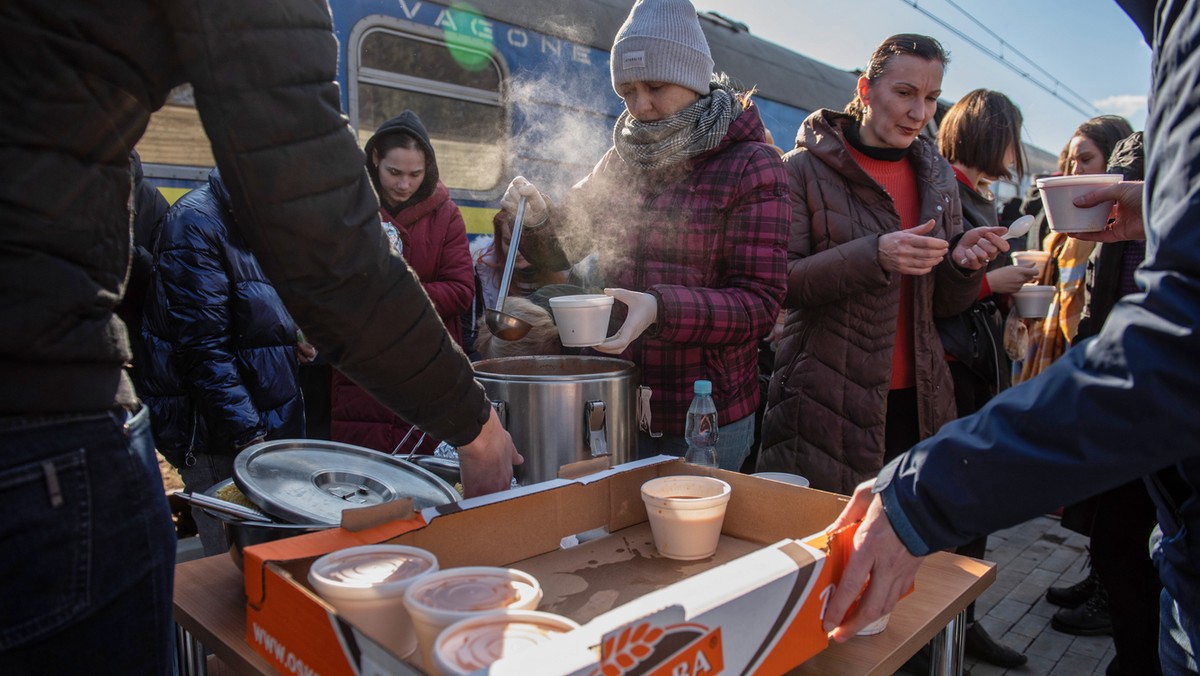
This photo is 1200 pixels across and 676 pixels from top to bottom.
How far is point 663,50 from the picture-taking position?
2441 millimetres

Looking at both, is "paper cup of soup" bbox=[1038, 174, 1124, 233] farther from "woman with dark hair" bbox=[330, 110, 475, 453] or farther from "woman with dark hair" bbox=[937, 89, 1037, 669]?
"woman with dark hair" bbox=[330, 110, 475, 453]

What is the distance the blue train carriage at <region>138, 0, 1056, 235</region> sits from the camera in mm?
4371

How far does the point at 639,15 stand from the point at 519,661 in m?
2.29

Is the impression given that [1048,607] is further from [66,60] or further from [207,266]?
[66,60]

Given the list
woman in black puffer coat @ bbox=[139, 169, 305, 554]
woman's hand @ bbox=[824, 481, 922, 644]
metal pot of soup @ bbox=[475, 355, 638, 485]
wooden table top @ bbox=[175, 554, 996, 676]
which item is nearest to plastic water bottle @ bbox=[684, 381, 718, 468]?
metal pot of soup @ bbox=[475, 355, 638, 485]

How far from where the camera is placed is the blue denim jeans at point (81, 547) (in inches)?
35.0

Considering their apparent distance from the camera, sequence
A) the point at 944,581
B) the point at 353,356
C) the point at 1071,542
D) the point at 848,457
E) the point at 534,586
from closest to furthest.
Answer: the point at 534,586 → the point at 353,356 → the point at 944,581 → the point at 848,457 → the point at 1071,542

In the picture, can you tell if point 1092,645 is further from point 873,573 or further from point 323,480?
point 323,480

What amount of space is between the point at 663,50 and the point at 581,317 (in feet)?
3.18

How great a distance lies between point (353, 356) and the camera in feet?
4.08

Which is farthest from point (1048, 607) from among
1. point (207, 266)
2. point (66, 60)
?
point (66, 60)

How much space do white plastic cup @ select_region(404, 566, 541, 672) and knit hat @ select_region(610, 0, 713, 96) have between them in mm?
1819

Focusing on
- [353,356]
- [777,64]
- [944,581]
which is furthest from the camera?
[777,64]

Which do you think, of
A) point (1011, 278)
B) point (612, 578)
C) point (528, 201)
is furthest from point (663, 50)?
point (1011, 278)
